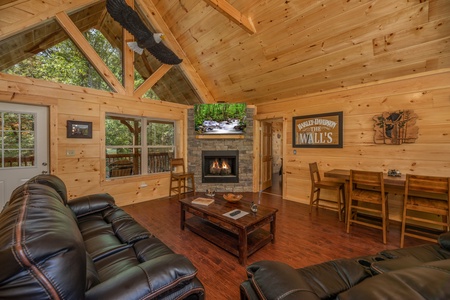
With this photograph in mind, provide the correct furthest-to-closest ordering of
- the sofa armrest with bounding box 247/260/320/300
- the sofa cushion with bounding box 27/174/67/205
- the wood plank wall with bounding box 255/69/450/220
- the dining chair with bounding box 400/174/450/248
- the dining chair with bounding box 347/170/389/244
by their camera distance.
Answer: the wood plank wall with bounding box 255/69/450/220, the dining chair with bounding box 347/170/389/244, the dining chair with bounding box 400/174/450/248, the sofa cushion with bounding box 27/174/67/205, the sofa armrest with bounding box 247/260/320/300

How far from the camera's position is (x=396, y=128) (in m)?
3.29

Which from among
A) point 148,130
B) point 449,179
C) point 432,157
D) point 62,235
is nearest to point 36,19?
point 148,130

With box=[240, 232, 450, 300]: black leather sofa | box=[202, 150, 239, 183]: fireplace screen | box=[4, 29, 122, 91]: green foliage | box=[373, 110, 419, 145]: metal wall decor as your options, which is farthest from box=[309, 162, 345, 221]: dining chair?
box=[4, 29, 122, 91]: green foliage

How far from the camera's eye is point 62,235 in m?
0.81

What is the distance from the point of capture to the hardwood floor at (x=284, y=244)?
2.00 m

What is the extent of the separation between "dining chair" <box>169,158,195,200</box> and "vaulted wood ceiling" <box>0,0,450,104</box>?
5.89 feet

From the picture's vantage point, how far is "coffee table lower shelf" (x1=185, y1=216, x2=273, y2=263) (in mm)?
2371

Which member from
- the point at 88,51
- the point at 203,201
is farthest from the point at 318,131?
the point at 88,51

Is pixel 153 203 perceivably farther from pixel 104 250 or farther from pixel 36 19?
pixel 36 19

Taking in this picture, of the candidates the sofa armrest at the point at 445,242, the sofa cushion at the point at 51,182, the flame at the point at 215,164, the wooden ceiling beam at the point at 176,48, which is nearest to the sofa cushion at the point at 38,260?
the sofa cushion at the point at 51,182

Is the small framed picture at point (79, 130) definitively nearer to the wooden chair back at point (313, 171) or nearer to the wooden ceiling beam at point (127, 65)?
the wooden ceiling beam at point (127, 65)

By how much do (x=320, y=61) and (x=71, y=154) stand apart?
16.0ft

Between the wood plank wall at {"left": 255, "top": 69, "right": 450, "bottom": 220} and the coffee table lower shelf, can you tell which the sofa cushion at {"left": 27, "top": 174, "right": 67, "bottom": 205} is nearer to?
the coffee table lower shelf

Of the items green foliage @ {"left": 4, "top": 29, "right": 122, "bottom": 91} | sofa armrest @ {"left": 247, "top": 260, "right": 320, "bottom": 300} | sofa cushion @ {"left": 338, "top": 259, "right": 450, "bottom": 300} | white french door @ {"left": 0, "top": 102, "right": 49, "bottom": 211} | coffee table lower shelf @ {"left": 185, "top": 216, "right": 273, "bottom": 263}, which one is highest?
green foliage @ {"left": 4, "top": 29, "right": 122, "bottom": 91}
